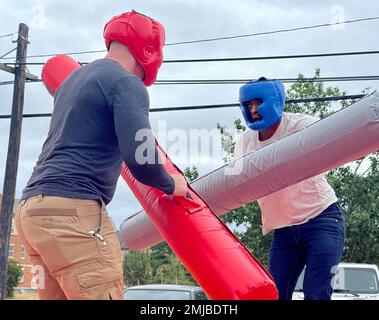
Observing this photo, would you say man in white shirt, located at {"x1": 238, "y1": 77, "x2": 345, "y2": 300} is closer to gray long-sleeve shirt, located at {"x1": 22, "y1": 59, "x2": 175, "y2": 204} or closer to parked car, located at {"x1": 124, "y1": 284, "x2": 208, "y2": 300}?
gray long-sleeve shirt, located at {"x1": 22, "y1": 59, "x2": 175, "y2": 204}

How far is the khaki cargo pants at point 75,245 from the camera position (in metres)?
2.59

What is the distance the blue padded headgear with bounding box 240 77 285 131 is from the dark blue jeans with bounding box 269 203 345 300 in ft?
2.44

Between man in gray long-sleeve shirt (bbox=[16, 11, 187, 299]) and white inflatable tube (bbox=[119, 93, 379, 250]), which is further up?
white inflatable tube (bbox=[119, 93, 379, 250])

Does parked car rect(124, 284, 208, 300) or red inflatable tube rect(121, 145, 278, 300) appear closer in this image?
red inflatable tube rect(121, 145, 278, 300)

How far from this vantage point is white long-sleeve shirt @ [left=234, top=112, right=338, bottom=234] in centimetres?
410

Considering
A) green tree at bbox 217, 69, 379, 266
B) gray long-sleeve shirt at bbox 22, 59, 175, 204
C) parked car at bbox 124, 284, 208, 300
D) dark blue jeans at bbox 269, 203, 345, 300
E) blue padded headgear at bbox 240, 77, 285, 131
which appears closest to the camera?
gray long-sleeve shirt at bbox 22, 59, 175, 204

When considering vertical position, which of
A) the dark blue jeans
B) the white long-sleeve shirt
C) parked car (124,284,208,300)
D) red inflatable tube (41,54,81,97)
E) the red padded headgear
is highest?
red inflatable tube (41,54,81,97)

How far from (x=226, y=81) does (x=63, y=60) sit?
896 cm

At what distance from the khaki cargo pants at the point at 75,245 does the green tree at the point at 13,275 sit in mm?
42143

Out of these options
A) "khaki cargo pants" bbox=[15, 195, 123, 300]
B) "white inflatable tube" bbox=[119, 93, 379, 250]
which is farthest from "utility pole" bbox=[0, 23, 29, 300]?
"khaki cargo pants" bbox=[15, 195, 123, 300]

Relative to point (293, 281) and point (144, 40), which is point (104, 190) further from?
point (293, 281)

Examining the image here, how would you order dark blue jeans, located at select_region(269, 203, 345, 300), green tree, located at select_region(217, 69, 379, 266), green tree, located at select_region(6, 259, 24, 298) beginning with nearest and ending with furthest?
dark blue jeans, located at select_region(269, 203, 345, 300), green tree, located at select_region(217, 69, 379, 266), green tree, located at select_region(6, 259, 24, 298)

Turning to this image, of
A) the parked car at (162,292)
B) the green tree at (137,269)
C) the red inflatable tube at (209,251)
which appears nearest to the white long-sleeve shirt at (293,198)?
the red inflatable tube at (209,251)
